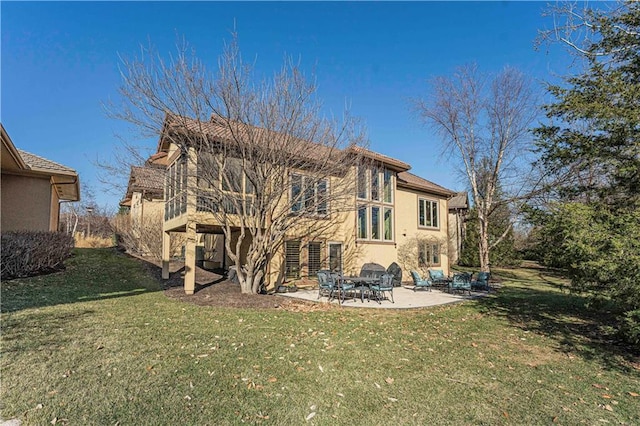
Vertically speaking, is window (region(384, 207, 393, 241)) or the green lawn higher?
window (region(384, 207, 393, 241))

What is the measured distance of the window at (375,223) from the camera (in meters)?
17.6

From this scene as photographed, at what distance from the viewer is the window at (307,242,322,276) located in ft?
51.3

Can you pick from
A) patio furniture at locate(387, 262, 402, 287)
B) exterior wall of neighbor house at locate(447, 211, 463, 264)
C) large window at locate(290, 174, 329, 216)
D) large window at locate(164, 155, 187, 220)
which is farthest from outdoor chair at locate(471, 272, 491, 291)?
exterior wall of neighbor house at locate(447, 211, 463, 264)

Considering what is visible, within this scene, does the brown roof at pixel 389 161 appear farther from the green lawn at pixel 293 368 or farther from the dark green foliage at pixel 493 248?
the dark green foliage at pixel 493 248

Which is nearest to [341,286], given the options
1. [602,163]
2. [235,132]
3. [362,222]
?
[362,222]

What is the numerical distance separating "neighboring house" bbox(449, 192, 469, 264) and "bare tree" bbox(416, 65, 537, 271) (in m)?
10.1

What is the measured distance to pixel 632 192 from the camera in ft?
23.7

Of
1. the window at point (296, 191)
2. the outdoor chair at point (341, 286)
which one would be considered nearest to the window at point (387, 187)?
the window at point (296, 191)

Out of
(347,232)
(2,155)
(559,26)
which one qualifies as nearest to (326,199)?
(347,232)

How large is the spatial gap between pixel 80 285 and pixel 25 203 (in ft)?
18.1

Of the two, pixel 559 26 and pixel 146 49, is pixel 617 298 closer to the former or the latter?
pixel 559 26

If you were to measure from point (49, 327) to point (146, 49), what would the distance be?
7091mm

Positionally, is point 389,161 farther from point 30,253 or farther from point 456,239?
point 456,239

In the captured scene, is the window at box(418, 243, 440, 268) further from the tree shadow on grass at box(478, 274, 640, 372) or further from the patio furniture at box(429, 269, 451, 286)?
the tree shadow on grass at box(478, 274, 640, 372)
